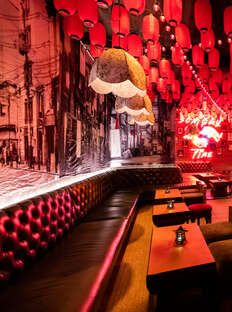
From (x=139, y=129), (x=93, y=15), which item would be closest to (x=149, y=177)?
(x=139, y=129)

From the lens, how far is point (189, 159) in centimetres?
1414

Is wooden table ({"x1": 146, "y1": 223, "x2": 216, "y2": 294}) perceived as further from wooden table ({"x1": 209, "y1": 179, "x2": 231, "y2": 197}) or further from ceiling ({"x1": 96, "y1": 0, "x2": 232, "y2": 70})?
wooden table ({"x1": 209, "y1": 179, "x2": 231, "y2": 197})

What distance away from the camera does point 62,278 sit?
6.55ft

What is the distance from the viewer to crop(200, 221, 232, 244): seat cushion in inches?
122

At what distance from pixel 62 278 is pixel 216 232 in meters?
2.08

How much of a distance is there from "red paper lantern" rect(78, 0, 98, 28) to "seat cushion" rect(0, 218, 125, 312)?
2.56 meters

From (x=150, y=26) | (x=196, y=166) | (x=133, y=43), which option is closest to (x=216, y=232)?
(x=150, y=26)

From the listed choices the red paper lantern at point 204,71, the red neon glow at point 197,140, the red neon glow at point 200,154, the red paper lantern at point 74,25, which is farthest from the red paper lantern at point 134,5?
the red neon glow at point 200,154

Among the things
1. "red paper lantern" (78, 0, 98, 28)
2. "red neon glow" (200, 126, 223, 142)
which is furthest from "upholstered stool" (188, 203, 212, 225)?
"red neon glow" (200, 126, 223, 142)

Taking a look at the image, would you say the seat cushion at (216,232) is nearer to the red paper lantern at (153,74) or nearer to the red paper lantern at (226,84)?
the red paper lantern at (153,74)

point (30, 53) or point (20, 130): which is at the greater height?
point (30, 53)

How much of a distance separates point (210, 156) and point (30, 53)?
12.8 m

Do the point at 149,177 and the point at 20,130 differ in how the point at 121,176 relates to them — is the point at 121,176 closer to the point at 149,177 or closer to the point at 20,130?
the point at 149,177

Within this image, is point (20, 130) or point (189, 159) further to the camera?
point (189, 159)
